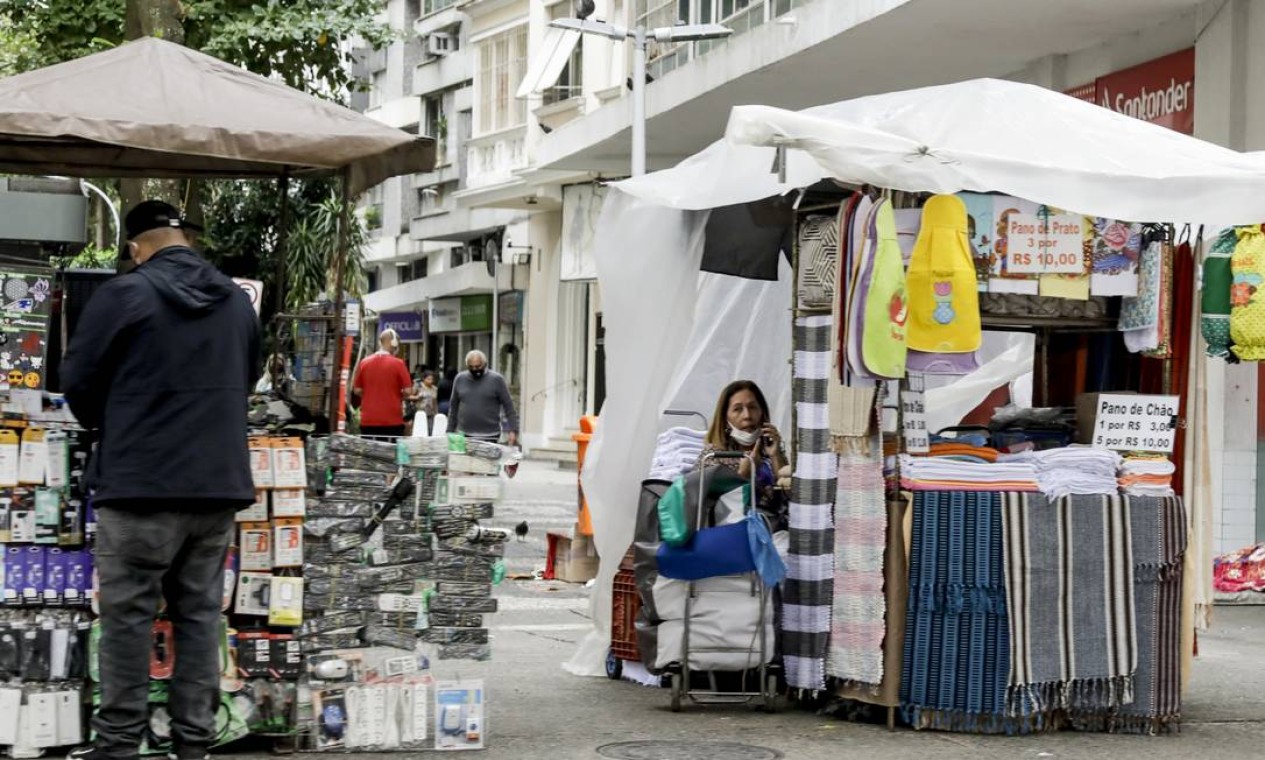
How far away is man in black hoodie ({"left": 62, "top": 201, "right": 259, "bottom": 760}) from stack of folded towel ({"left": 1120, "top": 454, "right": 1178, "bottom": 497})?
3.93 m

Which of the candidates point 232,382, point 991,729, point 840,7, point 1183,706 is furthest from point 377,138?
point 840,7

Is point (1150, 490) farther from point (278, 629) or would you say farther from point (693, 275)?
point (278, 629)

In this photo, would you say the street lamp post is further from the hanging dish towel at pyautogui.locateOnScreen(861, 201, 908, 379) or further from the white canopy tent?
the hanging dish towel at pyautogui.locateOnScreen(861, 201, 908, 379)

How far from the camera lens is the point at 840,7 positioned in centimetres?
1750

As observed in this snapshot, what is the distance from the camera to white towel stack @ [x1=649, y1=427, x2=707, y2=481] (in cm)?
928

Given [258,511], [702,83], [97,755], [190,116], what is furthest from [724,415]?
[702,83]

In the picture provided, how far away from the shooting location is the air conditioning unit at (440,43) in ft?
153

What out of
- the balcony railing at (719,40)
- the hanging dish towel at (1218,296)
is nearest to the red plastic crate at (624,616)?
the hanging dish towel at (1218,296)

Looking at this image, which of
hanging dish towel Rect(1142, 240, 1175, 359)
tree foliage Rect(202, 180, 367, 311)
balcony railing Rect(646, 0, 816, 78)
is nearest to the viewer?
hanging dish towel Rect(1142, 240, 1175, 359)

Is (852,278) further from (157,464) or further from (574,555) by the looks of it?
(574,555)

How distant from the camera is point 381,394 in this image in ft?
65.3

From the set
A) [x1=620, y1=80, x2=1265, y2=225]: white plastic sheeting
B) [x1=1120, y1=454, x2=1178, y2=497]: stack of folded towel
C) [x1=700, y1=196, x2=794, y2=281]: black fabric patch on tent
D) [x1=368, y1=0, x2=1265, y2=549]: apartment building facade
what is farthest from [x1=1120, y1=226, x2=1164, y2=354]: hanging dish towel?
[x1=368, y1=0, x2=1265, y2=549]: apartment building facade

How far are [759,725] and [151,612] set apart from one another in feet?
9.57

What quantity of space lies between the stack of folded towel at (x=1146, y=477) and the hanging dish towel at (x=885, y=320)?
1.24 metres
